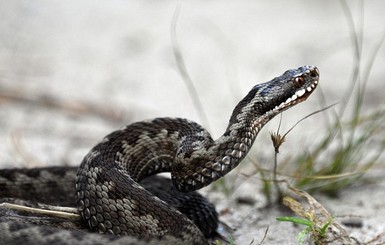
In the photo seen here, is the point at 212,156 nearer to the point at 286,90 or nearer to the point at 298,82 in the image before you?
the point at 286,90

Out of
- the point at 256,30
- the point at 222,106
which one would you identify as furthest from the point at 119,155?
the point at 256,30

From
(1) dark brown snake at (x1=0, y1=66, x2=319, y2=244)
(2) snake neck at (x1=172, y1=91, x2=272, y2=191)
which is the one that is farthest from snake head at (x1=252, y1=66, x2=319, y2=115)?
(2) snake neck at (x1=172, y1=91, x2=272, y2=191)

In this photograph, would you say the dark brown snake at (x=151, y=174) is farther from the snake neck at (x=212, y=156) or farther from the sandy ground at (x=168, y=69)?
the sandy ground at (x=168, y=69)

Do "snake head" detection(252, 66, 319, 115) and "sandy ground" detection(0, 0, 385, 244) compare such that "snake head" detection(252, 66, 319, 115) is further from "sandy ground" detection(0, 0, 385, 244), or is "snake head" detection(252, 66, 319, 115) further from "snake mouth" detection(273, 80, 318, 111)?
"sandy ground" detection(0, 0, 385, 244)

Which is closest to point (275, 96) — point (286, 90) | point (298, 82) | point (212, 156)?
point (286, 90)

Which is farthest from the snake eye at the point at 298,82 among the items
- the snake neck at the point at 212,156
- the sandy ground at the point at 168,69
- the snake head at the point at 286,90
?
the sandy ground at the point at 168,69

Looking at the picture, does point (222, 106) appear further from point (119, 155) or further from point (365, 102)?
point (119, 155)

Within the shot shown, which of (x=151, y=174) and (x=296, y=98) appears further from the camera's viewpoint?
(x=151, y=174)

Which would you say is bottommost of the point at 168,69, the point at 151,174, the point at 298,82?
the point at 151,174
